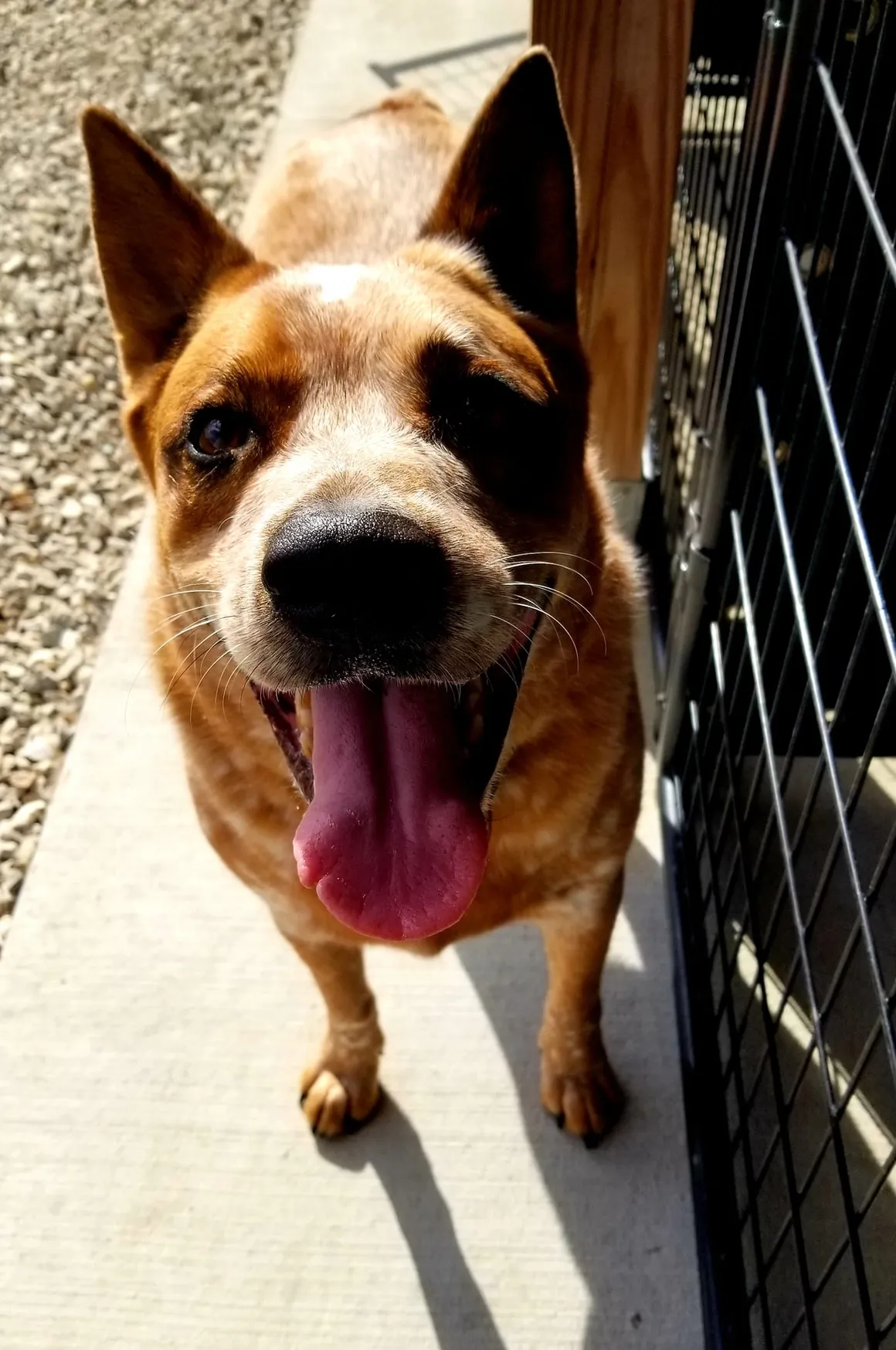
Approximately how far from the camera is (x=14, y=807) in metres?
2.54

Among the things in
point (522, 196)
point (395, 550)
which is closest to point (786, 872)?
point (395, 550)

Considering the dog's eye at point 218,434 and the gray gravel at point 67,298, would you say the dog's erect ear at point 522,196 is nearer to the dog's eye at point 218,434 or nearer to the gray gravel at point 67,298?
the dog's eye at point 218,434

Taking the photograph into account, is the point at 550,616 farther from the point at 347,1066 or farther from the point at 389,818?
the point at 347,1066

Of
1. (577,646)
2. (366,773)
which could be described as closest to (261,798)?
(366,773)

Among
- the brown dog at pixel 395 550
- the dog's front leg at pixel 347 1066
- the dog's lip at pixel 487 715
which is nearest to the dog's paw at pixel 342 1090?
the dog's front leg at pixel 347 1066

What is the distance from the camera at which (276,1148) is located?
6.61 ft

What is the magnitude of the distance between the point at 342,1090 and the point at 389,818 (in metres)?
0.77

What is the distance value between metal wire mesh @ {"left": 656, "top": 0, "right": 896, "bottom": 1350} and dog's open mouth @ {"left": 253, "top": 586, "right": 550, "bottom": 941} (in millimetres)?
444

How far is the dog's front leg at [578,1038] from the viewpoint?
1.87m

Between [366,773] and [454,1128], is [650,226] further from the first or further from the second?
[454,1128]

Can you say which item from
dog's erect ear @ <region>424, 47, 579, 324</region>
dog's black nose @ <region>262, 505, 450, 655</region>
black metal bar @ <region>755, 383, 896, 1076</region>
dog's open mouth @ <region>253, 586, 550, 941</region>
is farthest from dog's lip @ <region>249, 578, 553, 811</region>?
dog's erect ear @ <region>424, 47, 579, 324</region>

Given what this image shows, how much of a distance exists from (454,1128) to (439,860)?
819mm

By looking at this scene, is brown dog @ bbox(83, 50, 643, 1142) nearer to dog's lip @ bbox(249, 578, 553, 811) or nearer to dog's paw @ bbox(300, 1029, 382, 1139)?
dog's lip @ bbox(249, 578, 553, 811)

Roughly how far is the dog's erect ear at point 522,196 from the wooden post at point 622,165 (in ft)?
1.53
